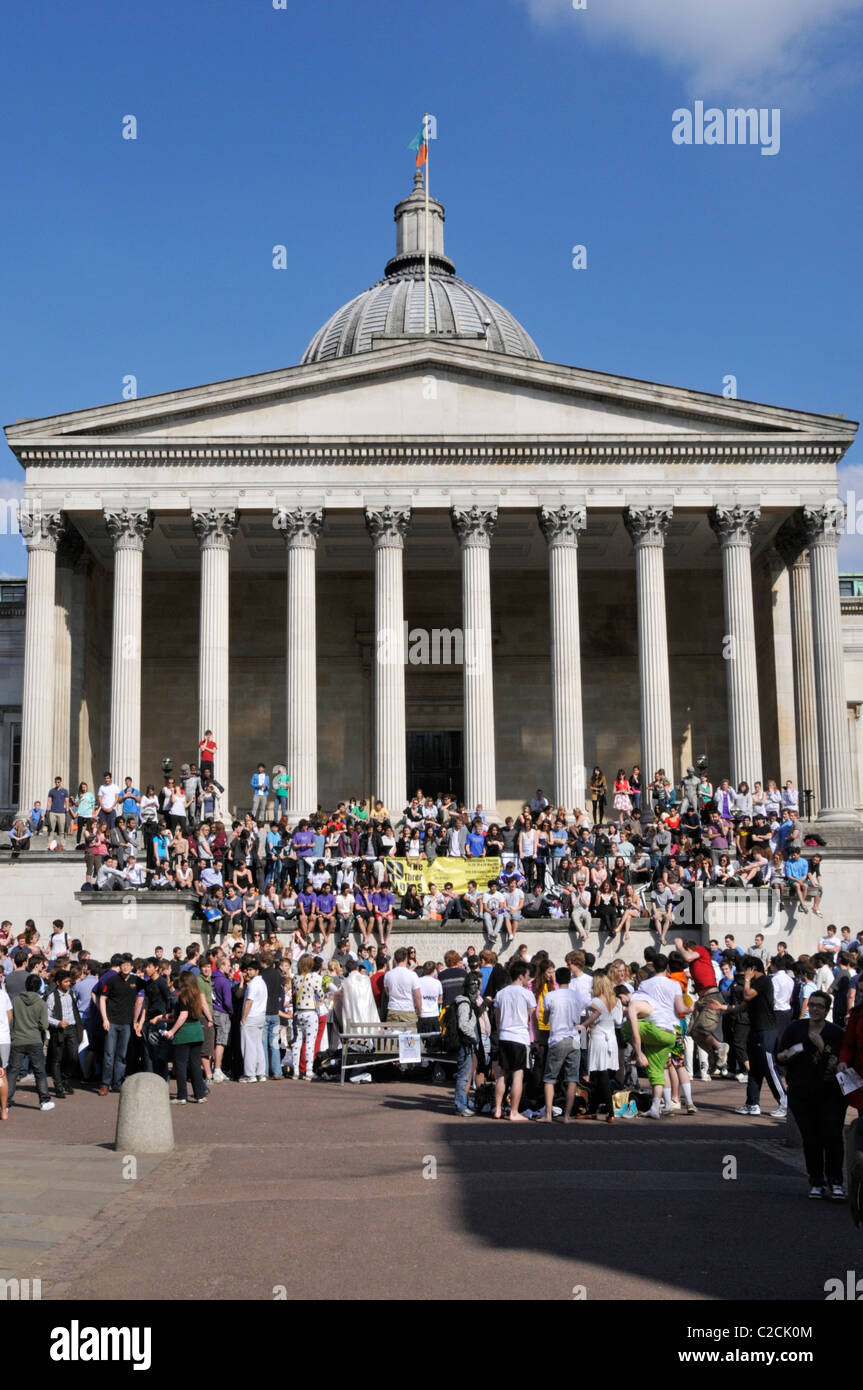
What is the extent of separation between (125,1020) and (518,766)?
28.4m

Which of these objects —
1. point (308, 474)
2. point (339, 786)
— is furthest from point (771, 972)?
point (339, 786)

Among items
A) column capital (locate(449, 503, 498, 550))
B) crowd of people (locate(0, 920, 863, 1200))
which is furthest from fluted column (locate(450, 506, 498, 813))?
crowd of people (locate(0, 920, 863, 1200))

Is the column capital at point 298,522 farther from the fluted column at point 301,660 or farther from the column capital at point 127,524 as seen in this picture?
the column capital at point 127,524

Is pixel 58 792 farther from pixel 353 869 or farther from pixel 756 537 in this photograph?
pixel 756 537

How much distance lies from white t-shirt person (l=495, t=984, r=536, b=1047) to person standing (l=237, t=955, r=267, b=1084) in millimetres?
5800

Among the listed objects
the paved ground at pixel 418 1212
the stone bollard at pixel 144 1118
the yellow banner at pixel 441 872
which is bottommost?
the paved ground at pixel 418 1212

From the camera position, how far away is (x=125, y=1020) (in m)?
21.2

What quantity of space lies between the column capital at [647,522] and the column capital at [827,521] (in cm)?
409

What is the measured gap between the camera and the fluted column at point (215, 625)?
40688 millimetres

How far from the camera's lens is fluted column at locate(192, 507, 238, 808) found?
133ft

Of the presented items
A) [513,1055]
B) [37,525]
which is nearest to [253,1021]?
[513,1055]

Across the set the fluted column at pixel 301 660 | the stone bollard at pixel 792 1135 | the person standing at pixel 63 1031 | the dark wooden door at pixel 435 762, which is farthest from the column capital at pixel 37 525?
the stone bollard at pixel 792 1135

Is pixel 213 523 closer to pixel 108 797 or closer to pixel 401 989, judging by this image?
pixel 108 797

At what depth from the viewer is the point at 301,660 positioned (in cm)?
4122
